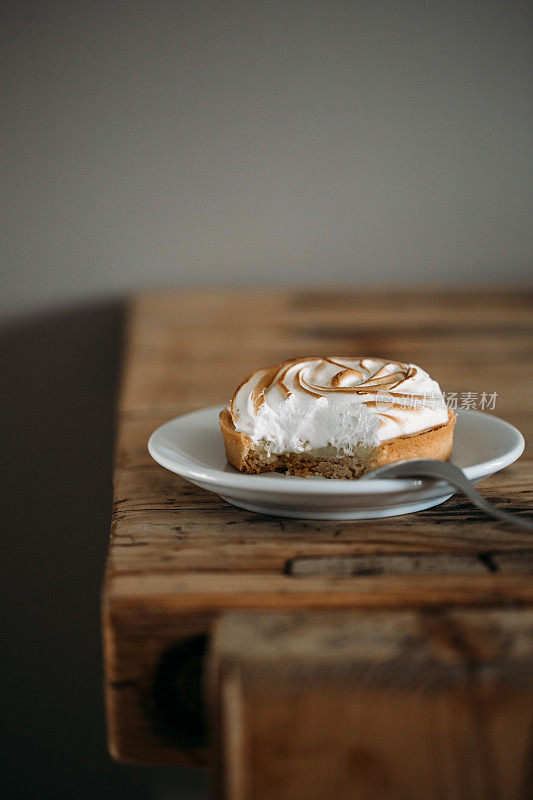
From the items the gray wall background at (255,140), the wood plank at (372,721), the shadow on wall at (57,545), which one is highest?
the gray wall background at (255,140)

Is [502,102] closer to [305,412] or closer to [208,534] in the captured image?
[305,412]

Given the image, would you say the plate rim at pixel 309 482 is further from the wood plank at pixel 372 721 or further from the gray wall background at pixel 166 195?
the gray wall background at pixel 166 195

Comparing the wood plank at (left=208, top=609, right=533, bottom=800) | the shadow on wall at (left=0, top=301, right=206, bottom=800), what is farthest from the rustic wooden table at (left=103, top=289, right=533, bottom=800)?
the shadow on wall at (left=0, top=301, right=206, bottom=800)

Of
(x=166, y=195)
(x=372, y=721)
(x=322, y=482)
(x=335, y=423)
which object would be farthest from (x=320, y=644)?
(x=166, y=195)

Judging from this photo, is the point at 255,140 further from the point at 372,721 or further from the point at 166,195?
the point at 372,721

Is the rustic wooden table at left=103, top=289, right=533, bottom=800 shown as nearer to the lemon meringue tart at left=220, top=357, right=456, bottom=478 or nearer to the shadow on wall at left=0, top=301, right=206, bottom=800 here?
the lemon meringue tart at left=220, top=357, right=456, bottom=478

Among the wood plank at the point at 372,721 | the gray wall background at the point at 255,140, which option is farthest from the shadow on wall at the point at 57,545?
the wood plank at the point at 372,721

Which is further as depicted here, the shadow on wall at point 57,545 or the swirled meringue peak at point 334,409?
the shadow on wall at point 57,545
